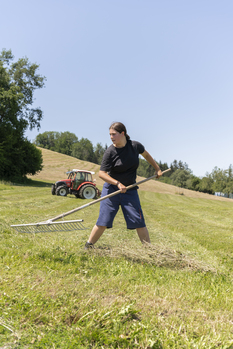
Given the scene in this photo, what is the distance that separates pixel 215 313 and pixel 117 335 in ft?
Answer: 3.30

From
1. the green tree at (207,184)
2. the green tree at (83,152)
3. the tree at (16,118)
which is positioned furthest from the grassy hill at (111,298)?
the green tree at (83,152)

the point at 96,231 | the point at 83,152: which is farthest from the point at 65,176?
the point at 83,152

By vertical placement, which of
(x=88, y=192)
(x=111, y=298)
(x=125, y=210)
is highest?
(x=125, y=210)

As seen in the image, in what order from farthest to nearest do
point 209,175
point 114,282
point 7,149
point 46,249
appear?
point 209,175 → point 7,149 → point 46,249 → point 114,282

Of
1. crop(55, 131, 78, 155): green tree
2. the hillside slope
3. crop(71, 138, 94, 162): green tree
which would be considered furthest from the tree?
crop(55, 131, 78, 155): green tree

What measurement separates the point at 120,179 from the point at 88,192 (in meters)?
13.6

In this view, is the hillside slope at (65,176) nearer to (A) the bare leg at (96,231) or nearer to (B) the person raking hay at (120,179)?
(A) the bare leg at (96,231)

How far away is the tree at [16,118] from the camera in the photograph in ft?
104

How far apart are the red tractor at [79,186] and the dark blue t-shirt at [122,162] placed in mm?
13224

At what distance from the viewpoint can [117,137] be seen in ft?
13.2

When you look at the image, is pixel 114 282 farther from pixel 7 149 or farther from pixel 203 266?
pixel 7 149

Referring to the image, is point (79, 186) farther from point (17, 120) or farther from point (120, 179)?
point (17, 120)

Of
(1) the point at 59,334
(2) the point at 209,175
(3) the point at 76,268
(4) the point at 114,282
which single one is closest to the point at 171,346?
(1) the point at 59,334

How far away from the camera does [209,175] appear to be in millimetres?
86188
